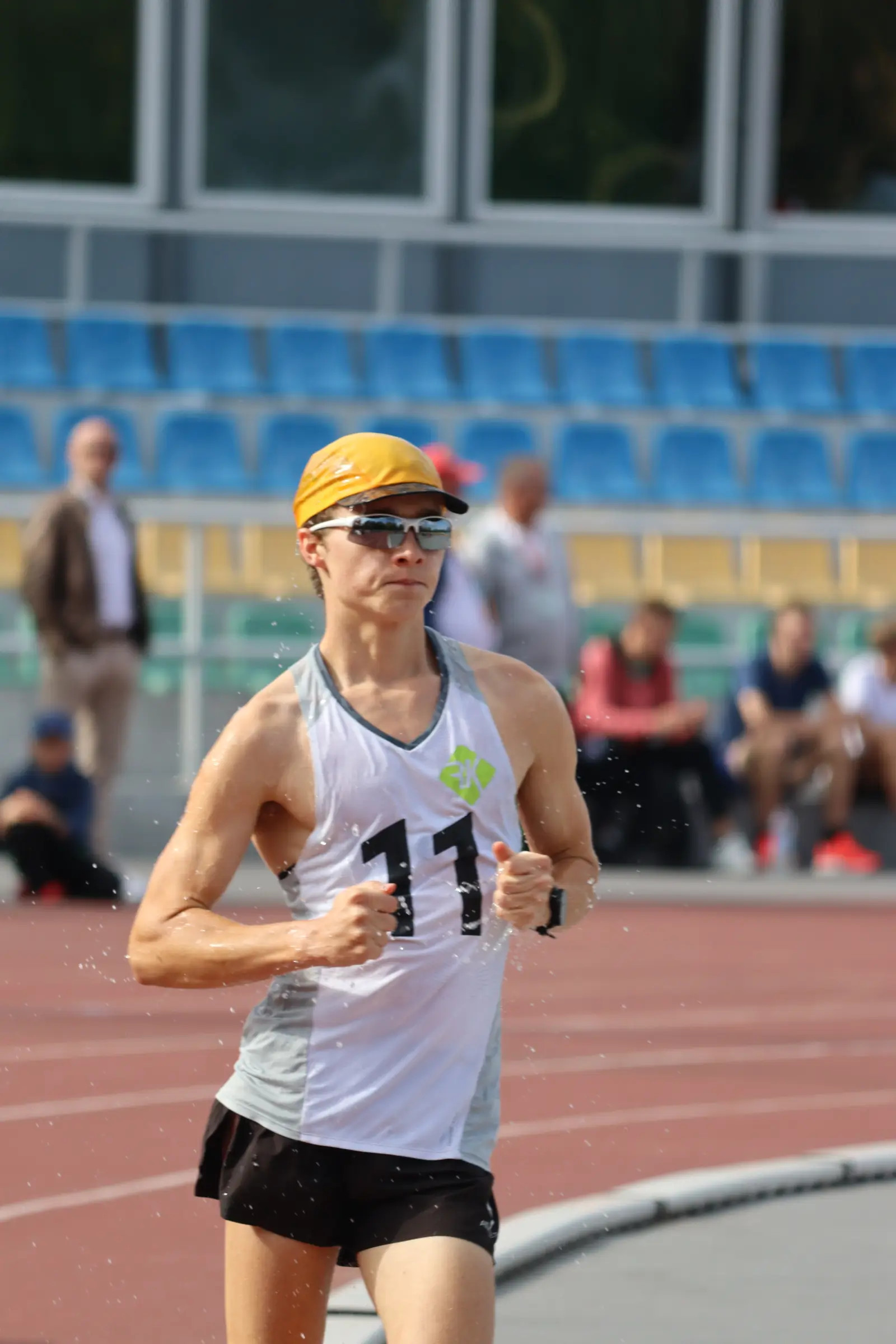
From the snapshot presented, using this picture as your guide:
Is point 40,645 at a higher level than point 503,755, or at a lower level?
lower

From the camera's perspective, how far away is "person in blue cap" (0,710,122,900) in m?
12.4

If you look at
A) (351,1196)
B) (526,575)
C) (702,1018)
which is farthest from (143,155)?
(351,1196)

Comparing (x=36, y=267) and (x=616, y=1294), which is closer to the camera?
(x=616, y=1294)

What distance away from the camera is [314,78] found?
2322cm

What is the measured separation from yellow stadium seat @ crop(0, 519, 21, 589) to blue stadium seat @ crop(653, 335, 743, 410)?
20.7 feet

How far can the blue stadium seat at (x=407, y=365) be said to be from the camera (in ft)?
67.3

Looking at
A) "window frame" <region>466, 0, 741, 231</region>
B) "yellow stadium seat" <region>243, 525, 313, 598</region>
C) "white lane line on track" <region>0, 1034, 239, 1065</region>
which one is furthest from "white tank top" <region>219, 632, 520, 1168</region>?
"window frame" <region>466, 0, 741, 231</region>

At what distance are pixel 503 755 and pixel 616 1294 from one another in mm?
2176

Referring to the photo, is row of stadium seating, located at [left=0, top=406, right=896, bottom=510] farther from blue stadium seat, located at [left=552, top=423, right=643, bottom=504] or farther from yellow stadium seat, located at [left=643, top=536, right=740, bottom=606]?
yellow stadium seat, located at [left=643, top=536, right=740, bottom=606]

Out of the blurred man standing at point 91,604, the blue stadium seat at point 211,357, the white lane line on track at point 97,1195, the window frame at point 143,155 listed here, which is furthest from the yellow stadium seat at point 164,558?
the white lane line on track at point 97,1195

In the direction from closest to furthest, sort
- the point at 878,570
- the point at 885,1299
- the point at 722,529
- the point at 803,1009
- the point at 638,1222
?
1. the point at 885,1299
2. the point at 638,1222
3. the point at 803,1009
4. the point at 722,529
5. the point at 878,570

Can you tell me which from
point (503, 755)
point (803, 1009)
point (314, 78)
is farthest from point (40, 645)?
point (314, 78)

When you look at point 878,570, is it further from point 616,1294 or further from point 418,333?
point 616,1294

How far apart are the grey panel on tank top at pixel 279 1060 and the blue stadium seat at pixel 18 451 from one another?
48.2 feet
